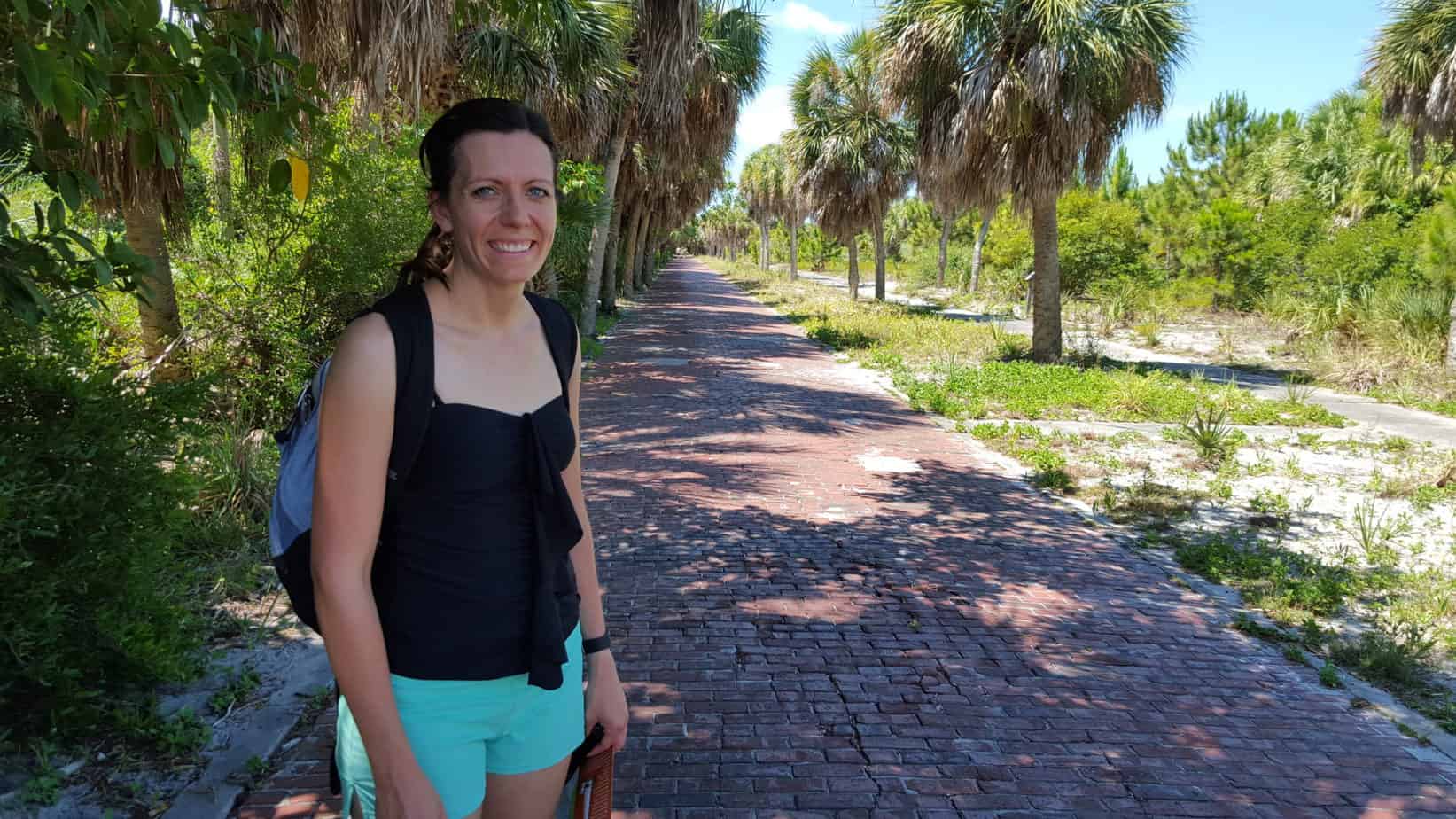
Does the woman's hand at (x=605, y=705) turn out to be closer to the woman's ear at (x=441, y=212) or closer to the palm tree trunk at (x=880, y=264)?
the woman's ear at (x=441, y=212)

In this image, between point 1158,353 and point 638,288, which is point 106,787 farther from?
point 638,288

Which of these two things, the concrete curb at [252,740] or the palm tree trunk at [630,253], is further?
the palm tree trunk at [630,253]

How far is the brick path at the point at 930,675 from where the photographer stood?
343 centimetres

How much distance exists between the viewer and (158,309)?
682 centimetres

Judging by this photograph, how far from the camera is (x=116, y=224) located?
9.90 m

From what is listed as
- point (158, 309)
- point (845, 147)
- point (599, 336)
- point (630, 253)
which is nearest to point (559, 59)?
point (158, 309)

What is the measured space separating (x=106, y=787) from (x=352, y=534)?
2.59m

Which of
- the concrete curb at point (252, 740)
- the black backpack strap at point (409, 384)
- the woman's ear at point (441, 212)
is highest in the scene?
the woman's ear at point (441, 212)

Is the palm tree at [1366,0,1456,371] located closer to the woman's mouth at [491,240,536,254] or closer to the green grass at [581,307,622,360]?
the green grass at [581,307,622,360]

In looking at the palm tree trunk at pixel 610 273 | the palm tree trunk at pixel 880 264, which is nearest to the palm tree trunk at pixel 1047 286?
the palm tree trunk at pixel 610 273

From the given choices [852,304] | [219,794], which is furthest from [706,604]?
[852,304]

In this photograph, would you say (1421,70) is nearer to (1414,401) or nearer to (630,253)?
(1414,401)

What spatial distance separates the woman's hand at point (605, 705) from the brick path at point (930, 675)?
1506mm

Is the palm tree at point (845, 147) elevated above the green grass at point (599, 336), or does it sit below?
above
